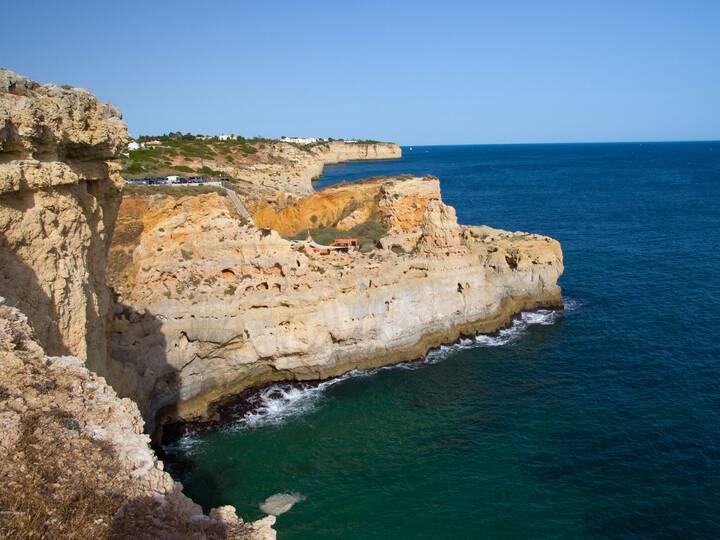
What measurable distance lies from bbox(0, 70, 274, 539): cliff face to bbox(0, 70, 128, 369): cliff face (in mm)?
33

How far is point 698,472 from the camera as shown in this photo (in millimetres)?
22250

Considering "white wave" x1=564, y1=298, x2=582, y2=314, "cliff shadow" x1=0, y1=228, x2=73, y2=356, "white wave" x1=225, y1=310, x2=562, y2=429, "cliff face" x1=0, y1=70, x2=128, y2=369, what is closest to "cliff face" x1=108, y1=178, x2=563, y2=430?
"white wave" x1=225, y1=310, x2=562, y2=429

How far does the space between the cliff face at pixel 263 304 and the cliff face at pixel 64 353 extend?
9375 mm

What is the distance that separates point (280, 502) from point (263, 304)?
477 inches

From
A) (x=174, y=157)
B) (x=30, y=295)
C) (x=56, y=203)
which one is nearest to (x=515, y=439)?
(x=30, y=295)

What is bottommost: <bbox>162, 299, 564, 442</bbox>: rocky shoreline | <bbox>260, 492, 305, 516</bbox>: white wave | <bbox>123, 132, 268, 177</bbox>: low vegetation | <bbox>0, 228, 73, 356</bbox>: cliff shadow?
<bbox>260, 492, 305, 516</bbox>: white wave

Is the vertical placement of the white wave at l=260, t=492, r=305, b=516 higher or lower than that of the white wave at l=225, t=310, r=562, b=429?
lower

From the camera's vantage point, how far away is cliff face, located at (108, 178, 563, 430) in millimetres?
28781

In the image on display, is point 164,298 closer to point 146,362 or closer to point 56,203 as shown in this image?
point 146,362

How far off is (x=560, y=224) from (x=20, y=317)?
226 feet

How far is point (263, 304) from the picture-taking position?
31.0m

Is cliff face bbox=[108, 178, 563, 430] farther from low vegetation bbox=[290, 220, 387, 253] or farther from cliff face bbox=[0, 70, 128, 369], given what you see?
cliff face bbox=[0, 70, 128, 369]

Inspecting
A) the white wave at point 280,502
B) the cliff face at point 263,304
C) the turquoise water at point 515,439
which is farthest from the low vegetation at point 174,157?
the white wave at point 280,502

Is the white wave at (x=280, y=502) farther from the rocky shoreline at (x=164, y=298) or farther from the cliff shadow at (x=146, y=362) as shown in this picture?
the rocky shoreline at (x=164, y=298)
